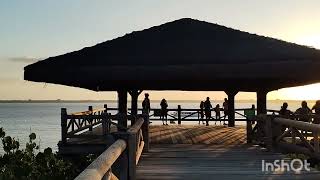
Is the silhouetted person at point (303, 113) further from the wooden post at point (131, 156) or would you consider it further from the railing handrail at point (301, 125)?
the wooden post at point (131, 156)

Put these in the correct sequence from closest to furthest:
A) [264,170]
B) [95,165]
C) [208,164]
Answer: [95,165], [264,170], [208,164]

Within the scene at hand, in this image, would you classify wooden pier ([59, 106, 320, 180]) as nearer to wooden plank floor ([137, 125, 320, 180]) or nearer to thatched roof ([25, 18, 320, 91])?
wooden plank floor ([137, 125, 320, 180])

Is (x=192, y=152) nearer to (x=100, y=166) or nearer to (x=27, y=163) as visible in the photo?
(x=27, y=163)

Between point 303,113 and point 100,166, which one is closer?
point 100,166

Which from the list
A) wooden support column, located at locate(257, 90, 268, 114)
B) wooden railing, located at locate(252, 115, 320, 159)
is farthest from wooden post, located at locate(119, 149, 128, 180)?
wooden support column, located at locate(257, 90, 268, 114)

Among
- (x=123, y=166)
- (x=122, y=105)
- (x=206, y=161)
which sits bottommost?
(x=206, y=161)

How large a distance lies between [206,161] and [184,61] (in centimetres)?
237

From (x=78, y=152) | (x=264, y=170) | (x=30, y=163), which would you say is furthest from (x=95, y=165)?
→ (x=78, y=152)

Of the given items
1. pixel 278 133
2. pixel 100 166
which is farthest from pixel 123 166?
pixel 278 133

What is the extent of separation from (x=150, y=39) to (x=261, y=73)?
3078 millimetres

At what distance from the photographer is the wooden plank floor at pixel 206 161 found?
10234mm

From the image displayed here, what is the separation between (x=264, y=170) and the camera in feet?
35.7

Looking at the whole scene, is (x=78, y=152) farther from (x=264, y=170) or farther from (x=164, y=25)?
(x=264, y=170)

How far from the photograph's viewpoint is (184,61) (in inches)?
496
